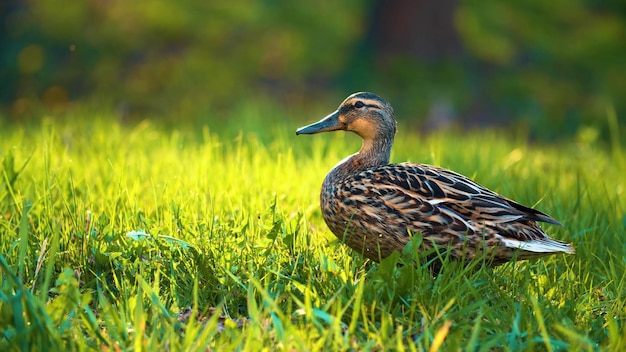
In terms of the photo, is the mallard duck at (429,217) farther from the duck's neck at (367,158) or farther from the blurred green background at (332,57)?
the blurred green background at (332,57)

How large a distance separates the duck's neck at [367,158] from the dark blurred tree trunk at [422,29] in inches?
Answer: 335

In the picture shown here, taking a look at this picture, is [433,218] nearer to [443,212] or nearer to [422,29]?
[443,212]

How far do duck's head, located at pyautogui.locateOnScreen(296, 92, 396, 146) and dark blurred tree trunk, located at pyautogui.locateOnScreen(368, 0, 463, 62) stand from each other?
27.8 ft

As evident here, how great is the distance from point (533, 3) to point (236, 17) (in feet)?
18.1

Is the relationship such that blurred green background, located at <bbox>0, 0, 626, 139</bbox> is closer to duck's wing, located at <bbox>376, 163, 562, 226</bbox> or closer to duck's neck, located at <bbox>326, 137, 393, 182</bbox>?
duck's neck, located at <bbox>326, 137, 393, 182</bbox>

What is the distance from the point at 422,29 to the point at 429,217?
30.5 feet

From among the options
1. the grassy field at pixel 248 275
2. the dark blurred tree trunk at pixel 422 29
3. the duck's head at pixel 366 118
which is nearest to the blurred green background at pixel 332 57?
the dark blurred tree trunk at pixel 422 29

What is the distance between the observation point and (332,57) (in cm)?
1392

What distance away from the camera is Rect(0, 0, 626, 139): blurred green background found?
12234 millimetres

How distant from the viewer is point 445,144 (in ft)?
Answer: 22.7

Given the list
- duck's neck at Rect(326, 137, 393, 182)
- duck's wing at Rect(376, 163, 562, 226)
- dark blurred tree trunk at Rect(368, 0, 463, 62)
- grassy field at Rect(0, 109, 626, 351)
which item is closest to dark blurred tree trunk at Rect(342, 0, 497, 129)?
dark blurred tree trunk at Rect(368, 0, 463, 62)

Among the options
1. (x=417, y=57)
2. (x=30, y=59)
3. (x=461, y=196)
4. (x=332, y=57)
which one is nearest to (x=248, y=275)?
(x=461, y=196)

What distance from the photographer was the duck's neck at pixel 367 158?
4.09 metres

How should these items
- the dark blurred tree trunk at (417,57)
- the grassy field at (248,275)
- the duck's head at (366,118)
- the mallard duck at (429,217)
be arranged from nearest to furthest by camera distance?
1. the grassy field at (248,275)
2. the mallard duck at (429,217)
3. the duck's head at (366,118)
4. the dark blurred tree trunk at (417,57)
